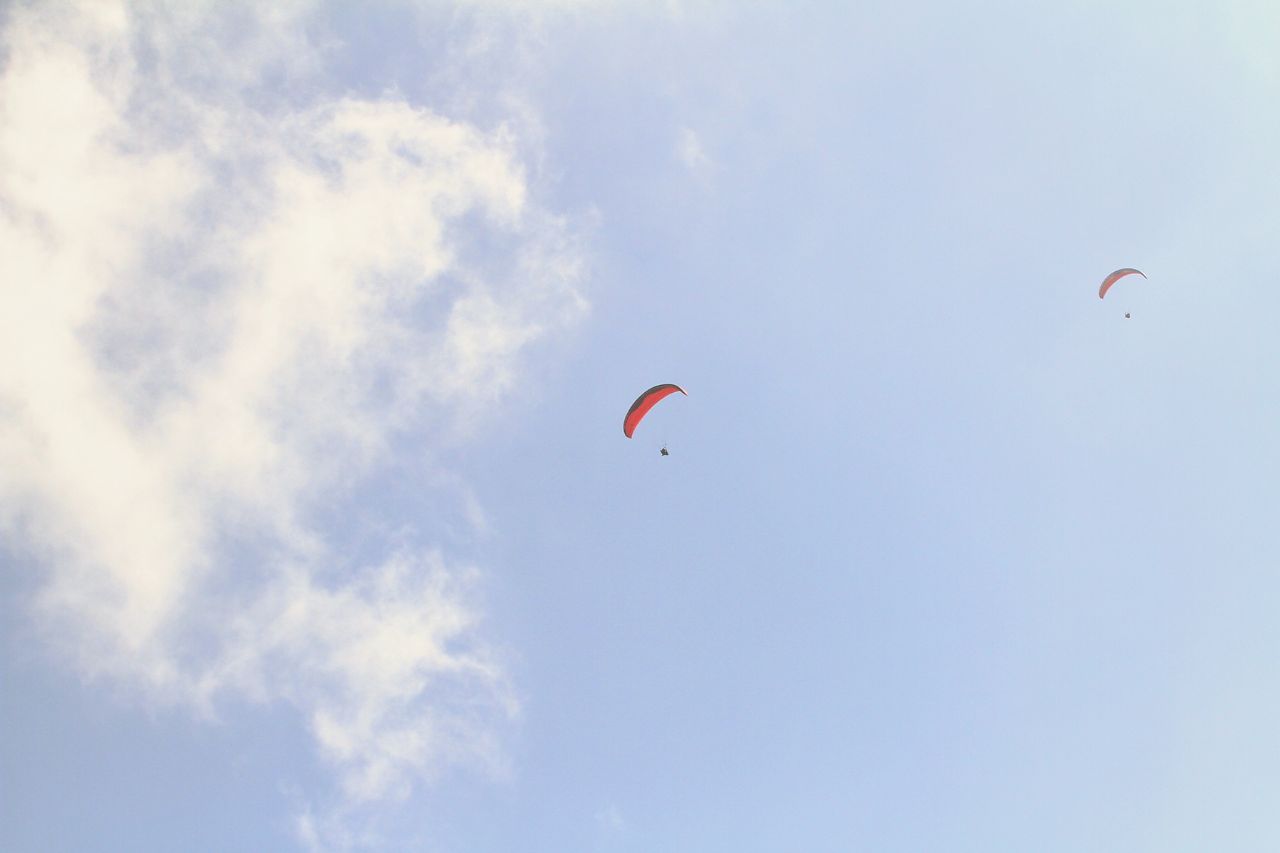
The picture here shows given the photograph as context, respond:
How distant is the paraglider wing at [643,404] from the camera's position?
57.2m

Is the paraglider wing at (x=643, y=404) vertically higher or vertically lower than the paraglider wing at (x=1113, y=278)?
lower

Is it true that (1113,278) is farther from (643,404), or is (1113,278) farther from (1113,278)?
(643,404)

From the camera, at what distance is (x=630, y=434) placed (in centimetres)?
5775

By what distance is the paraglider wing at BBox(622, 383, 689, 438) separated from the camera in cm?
5716

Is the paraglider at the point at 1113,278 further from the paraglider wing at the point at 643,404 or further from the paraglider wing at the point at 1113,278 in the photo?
the paraglider wing at the point at 643,404

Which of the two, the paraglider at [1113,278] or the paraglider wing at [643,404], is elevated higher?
the paraglider at [1113,278]

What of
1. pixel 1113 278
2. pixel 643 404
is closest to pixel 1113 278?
pixel 1113 278

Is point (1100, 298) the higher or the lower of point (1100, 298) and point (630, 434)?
the higher

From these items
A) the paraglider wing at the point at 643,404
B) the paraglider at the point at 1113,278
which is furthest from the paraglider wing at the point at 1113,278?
the paraglider wing at the point at 643,404

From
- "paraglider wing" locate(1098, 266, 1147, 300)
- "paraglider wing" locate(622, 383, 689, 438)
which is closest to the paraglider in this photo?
"paraglider wing" locate(1098, 266, 1147, 300)

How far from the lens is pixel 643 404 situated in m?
57.7

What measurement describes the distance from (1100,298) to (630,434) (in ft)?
139

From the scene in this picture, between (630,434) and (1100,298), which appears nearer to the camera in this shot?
(630,434)

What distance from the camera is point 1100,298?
6894 centimetres
